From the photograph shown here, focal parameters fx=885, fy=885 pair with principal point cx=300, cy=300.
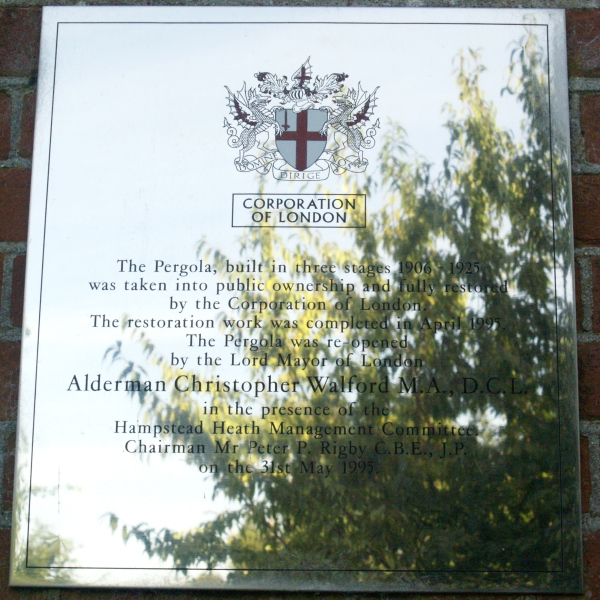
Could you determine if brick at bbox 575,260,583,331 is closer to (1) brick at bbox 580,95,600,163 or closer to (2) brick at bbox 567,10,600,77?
(1) brick at bbox 580,95,600,163

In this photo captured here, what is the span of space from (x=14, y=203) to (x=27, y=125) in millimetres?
250

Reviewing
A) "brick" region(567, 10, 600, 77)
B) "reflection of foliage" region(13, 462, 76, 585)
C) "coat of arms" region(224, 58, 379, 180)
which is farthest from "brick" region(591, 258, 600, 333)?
"reflection of foliage" region(13, 462, 76, 585)

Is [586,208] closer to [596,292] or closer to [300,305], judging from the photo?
[596,292]

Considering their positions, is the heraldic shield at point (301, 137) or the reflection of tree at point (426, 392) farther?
the heraldic shield at point (301, 137)

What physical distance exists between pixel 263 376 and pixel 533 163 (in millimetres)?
993

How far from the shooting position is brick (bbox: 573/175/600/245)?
2.57 m

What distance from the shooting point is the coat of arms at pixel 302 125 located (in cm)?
259

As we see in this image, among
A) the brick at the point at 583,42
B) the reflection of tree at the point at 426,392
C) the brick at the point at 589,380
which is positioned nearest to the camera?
the reflection of tree at the point at 426,392

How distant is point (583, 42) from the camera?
2.70 m

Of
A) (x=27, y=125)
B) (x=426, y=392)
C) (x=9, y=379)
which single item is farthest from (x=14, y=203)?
(x=426, y=392)

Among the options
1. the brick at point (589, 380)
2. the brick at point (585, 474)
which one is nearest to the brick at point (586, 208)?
the brick at point (589, 380)

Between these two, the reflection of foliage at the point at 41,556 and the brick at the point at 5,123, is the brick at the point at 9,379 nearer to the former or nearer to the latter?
the reflection of foliage at the point at 41,556

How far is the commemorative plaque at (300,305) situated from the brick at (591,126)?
0.09 meters

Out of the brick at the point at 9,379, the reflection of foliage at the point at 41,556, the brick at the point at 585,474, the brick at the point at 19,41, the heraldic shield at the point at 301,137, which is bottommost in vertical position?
the reflection of foliage at the point at 41,556
